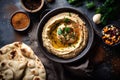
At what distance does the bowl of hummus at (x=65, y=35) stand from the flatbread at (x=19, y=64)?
1.36ft

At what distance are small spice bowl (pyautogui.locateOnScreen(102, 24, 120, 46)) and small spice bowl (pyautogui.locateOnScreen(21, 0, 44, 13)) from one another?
2.12 meters

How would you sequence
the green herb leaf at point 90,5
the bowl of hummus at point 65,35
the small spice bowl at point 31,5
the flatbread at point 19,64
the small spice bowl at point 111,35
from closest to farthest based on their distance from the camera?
the flatbread at point 19,64 → the bowl of hummus at point 65,35 → the small spice bowl at point 111,35 → the green herb leaf at point 90,5 → the small spice bowl at point 31,5

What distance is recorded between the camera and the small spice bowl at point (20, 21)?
10.4 meters

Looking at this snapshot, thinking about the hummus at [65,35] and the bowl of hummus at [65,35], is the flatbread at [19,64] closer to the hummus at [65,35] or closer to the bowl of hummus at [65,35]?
the bowl of hummus at [65,35]

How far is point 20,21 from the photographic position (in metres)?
10.4

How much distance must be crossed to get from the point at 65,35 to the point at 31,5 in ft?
5.23

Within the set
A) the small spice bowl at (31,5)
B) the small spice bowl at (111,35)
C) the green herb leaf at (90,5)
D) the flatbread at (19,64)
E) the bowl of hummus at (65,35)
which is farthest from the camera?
the small spice bowl at (31,5)

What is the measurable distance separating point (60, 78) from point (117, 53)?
5.86 feet

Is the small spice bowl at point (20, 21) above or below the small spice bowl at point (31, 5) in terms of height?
below

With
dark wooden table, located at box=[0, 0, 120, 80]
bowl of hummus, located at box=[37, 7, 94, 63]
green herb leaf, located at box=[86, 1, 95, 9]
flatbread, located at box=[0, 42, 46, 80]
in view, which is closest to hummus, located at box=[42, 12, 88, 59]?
bowl of hummus, located at box=[37, 7, 94, 63]

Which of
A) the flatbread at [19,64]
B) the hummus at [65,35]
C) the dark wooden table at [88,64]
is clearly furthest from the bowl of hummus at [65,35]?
the flatbread at [19,64]

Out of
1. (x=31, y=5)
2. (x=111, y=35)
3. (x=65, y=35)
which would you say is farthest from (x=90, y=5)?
(x=31, y=5)

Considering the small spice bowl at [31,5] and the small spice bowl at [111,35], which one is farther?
the small spice bowl at [31,5]

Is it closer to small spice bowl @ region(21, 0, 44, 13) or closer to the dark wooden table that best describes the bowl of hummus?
the dark wooden table
